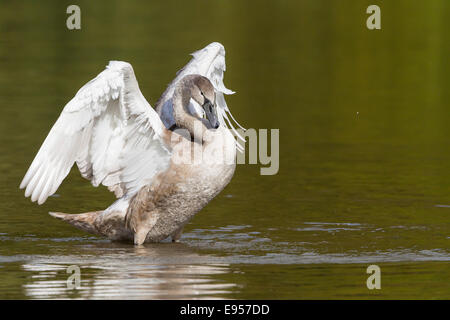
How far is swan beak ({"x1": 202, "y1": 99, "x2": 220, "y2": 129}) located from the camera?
10.7m

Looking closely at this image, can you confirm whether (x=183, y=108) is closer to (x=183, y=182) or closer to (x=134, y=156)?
(x=134, y=156)

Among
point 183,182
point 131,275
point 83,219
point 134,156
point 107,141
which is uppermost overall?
point 107,141

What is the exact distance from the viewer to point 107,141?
11000 mm

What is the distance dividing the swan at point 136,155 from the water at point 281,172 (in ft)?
0.88

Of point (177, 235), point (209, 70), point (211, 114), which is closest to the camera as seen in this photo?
point (211, 114)

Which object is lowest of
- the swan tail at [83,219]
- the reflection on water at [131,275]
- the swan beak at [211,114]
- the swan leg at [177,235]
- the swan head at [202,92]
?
the reflection on water at [131,275]

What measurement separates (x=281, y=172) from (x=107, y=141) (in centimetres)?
388

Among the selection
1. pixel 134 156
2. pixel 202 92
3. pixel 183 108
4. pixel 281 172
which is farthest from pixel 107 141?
pixel 281 172

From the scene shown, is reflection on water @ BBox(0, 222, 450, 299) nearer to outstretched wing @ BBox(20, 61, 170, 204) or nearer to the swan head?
outstretched wing @ BBox(20, 61, 170, 204)

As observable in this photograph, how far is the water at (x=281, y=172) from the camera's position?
9.62m

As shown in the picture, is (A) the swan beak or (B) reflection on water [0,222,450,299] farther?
(A) the swan beak

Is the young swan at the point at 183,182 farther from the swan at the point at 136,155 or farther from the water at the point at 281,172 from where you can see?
the water at the point at 281,172

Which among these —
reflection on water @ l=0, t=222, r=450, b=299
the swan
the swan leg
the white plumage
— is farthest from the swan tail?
the swan leg

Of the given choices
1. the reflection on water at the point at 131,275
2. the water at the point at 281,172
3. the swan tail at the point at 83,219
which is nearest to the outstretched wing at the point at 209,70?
the water at the point at 281,172
